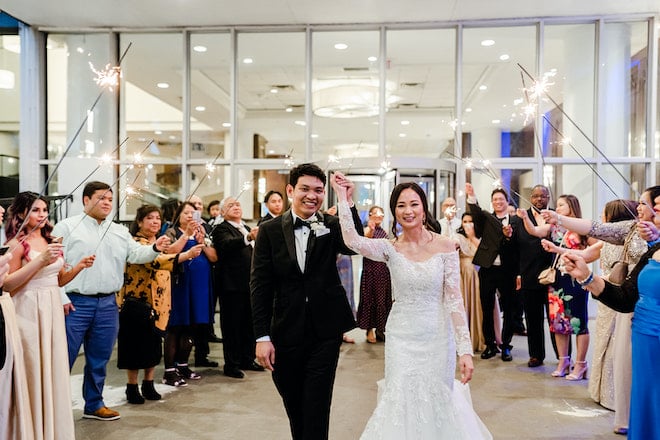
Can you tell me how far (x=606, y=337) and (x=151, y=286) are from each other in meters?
3.55

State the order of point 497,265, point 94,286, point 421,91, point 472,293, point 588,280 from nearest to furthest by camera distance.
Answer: point 588,280 → point 94,286 → point 497,265 → point 472,293 → point 421,91

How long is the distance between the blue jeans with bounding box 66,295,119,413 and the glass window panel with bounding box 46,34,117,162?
235 inches

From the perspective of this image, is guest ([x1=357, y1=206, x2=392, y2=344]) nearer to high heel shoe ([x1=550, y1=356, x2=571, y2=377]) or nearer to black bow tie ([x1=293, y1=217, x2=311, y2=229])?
high heel shoe ([x1=550, y1=356, x2=571, y2=377])

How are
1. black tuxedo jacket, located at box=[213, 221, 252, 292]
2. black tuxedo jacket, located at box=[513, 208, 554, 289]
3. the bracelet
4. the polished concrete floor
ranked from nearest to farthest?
the bracelet, the polished concrete floor, black tuxedo jacket, located at box=[213, 221, 252, 292], black tuxedo jacket, located at box=[513, 208, 554, 289]

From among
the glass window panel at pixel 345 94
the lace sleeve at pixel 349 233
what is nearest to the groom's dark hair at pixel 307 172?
the lace sleeve at pixel 349 233

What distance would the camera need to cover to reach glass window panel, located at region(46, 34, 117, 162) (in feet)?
29.8

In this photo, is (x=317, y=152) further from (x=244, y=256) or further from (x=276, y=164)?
(x=244, y=256)

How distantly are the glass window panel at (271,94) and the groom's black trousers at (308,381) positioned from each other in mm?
6666

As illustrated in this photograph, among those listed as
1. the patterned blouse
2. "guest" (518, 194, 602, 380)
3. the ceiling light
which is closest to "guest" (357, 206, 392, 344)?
"guest" (518, 194, 602, 380)

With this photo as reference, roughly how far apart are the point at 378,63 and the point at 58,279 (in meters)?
6.84

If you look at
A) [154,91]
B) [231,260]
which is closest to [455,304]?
[231,260]

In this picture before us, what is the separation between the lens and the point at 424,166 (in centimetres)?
834

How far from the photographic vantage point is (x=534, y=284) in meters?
5.38

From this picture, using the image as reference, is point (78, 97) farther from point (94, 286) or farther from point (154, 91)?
point (94, 286)
